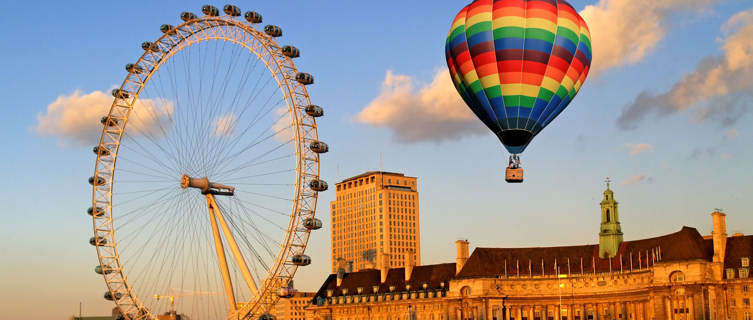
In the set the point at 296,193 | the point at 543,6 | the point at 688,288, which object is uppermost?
the point at 543,6

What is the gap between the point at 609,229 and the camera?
155 m

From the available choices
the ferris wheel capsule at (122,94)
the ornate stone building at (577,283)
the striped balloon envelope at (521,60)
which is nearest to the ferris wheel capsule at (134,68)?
the ferris wheel capsule at (122,94)

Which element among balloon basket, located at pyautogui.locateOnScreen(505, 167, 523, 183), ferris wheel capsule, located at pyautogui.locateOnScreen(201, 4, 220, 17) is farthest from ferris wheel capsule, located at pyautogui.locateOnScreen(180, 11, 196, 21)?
balloon basket, located at pyautogui.locateOnScreen(505, 167, 523, 183)

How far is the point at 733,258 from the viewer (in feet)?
443

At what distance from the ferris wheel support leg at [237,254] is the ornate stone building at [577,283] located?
5682cm

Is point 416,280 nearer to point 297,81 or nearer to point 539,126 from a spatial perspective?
point 297,81

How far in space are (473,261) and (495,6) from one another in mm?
75805

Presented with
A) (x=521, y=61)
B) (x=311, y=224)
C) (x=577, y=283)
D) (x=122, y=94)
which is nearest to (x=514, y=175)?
(x=521, y=61)

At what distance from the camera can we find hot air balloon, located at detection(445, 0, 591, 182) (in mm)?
88375

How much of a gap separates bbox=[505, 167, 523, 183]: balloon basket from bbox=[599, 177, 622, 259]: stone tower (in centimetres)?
7169

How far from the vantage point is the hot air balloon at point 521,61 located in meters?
88.4

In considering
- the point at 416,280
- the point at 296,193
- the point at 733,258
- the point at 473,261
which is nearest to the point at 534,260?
the point at 473,261

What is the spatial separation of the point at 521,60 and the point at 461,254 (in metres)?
79.9

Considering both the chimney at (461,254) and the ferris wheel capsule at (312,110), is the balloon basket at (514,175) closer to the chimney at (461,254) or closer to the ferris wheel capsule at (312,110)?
the ferris wheel capsule at (312,110)
